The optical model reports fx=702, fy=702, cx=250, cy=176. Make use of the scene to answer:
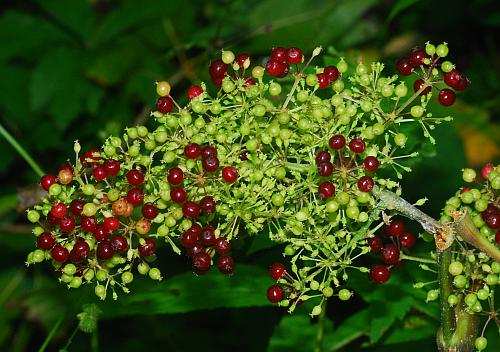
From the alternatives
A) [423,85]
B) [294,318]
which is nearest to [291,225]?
[423,85]

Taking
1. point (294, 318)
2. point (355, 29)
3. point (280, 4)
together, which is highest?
point (280, 4)

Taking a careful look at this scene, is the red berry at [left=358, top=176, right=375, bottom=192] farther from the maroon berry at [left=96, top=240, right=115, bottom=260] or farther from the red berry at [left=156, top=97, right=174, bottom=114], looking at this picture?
the maroon berry at [left=96, top=240, right=115, bottom=260]

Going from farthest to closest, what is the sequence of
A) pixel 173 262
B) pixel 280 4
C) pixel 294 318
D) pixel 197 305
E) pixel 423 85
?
pixel 280 4 < pixel 173 262 < pixel 294 318 < pixel 197 305 < pixel 423 85

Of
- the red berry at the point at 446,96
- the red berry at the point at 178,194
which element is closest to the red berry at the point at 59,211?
the red berry at the point at 178,194

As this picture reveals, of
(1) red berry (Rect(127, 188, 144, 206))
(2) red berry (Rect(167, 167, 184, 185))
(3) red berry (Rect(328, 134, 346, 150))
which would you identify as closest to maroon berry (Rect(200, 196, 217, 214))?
(2) red berry (Rect(167, 167, 184, 185))

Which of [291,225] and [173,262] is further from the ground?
[291,225]

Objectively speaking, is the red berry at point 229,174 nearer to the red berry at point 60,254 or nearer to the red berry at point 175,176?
the red berry at point 175,176

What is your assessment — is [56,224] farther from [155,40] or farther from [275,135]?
[155,40]

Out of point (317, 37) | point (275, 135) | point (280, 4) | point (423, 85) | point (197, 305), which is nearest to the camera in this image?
point (275, 135)
